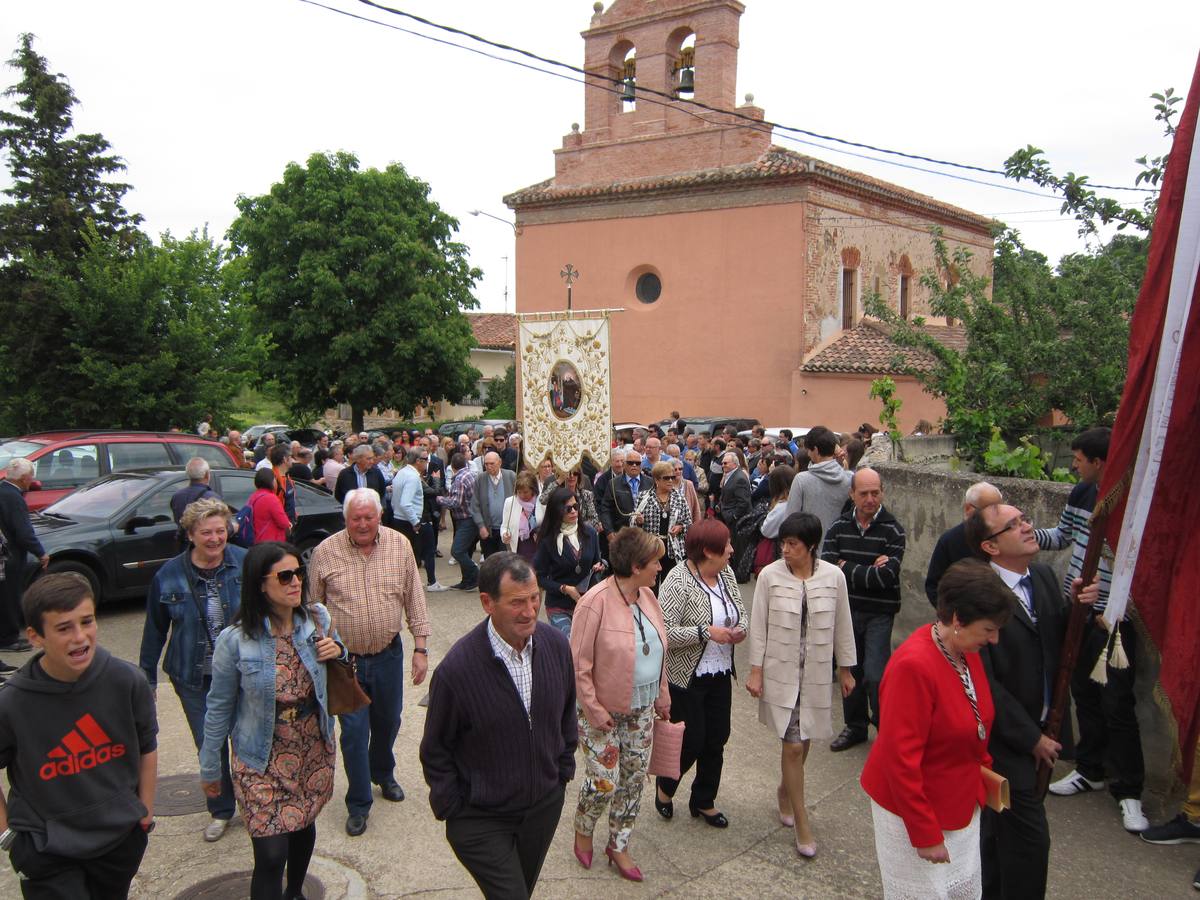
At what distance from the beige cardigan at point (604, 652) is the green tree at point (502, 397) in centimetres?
3408

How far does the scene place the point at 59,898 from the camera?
3.27 meters

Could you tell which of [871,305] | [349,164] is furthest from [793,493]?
[349,164]

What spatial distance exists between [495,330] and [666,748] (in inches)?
1777

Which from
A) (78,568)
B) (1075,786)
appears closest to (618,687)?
(1075,786)

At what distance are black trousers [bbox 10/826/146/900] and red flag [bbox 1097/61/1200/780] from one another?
13.4 ft

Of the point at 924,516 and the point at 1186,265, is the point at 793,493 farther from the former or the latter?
the point at 1186,265

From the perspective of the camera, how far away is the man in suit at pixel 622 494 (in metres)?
9.78

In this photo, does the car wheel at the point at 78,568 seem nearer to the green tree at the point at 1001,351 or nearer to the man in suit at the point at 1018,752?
the man in suit at the point at 1018,752

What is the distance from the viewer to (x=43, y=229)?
71.2ft

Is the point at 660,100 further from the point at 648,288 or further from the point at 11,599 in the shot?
the point at 11,599

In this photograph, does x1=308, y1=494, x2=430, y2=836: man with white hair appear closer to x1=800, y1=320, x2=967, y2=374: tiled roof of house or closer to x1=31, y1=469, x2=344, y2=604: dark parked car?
x1=31, y1=469, x2=344, y2=604: dark parked car

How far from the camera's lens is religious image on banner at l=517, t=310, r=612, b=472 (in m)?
11.6

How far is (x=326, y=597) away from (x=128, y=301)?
48.6 ft

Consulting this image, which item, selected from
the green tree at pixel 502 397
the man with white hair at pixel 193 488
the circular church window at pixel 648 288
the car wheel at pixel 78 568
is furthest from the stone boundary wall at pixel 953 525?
the green tree at pixel 502 397
